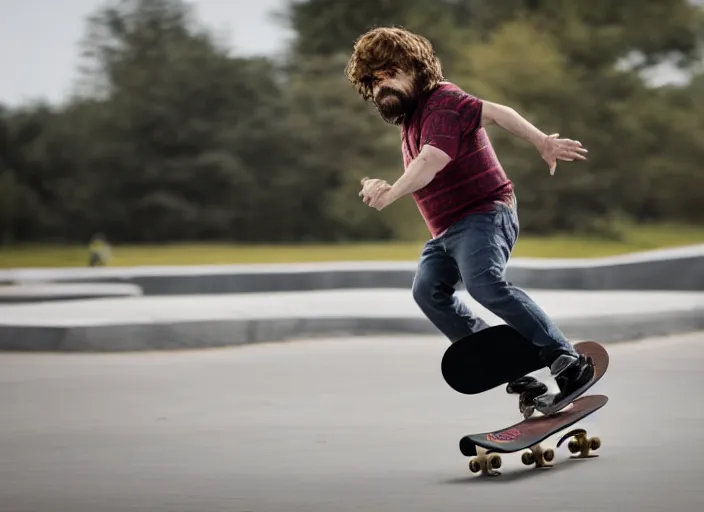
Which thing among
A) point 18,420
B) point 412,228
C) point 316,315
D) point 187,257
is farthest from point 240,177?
point 18,420

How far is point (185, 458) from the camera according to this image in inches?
228

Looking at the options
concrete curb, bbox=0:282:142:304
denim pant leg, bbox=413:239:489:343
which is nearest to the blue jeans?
denim pant leg, bbox=413:239:489:343

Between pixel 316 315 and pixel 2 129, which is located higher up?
pixel 2 129

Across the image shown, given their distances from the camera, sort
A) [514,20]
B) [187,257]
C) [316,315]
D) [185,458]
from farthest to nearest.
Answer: [514,20] → [187,257] → [316,315] → [185,458]

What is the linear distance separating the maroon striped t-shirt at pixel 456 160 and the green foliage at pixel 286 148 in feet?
125

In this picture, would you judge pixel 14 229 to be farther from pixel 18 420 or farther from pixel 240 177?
pixel 18 420

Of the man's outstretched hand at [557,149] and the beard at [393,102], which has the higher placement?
the beard at [393,102]

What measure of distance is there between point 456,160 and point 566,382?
1011mm

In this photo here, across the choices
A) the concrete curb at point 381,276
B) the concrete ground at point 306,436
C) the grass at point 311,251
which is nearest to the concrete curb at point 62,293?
the concrete curb at point 381,276

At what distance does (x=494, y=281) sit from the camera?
17.2ft

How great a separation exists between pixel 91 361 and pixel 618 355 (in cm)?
396

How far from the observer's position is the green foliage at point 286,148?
44969 mm

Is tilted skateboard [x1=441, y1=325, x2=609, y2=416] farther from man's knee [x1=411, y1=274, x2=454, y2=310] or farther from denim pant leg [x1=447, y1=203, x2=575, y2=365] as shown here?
man's knee [x1=411, y1=274, x2=454, y2=310]

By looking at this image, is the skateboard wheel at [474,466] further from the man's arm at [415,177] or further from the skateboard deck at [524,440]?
the man's arm at [415,177]
